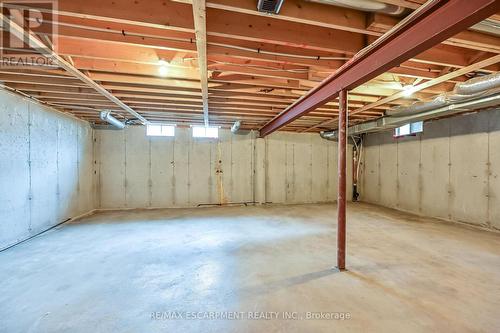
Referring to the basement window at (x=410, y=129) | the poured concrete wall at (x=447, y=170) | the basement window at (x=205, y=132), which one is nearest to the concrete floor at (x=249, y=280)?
the poured concrete wall at (x=447, y=170)

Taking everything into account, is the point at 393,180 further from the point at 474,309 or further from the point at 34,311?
the point at 34,311

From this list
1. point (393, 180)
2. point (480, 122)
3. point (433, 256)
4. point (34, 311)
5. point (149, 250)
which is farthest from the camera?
point (393, 180)

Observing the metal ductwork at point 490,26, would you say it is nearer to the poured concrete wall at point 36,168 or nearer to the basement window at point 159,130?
the poured concrete wall at point 36,168

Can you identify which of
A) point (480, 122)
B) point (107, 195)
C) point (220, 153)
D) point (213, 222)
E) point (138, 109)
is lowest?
point (213, 222)

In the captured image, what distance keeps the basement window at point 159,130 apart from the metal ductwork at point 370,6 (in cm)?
561

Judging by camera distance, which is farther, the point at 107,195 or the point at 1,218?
the point at 107,195

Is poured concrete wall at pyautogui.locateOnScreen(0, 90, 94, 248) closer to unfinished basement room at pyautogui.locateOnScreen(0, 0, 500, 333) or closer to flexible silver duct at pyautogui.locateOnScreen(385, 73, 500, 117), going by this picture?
unfinished basement room at pyautogui.locateOnScreen(0, 0, 500, 333)

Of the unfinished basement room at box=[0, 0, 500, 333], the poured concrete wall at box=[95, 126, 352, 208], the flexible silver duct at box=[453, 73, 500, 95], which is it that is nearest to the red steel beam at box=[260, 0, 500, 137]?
the unfinished basement room at box=[0, 0, 500, 333]

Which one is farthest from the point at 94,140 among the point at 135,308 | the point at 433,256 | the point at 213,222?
the point at 433,256

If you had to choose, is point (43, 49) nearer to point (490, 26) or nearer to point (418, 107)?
point (490, 26)

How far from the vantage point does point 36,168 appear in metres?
3.97

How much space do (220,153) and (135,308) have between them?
5147 millimetres

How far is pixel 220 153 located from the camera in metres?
6.86

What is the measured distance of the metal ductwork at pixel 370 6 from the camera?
62.6 inches
